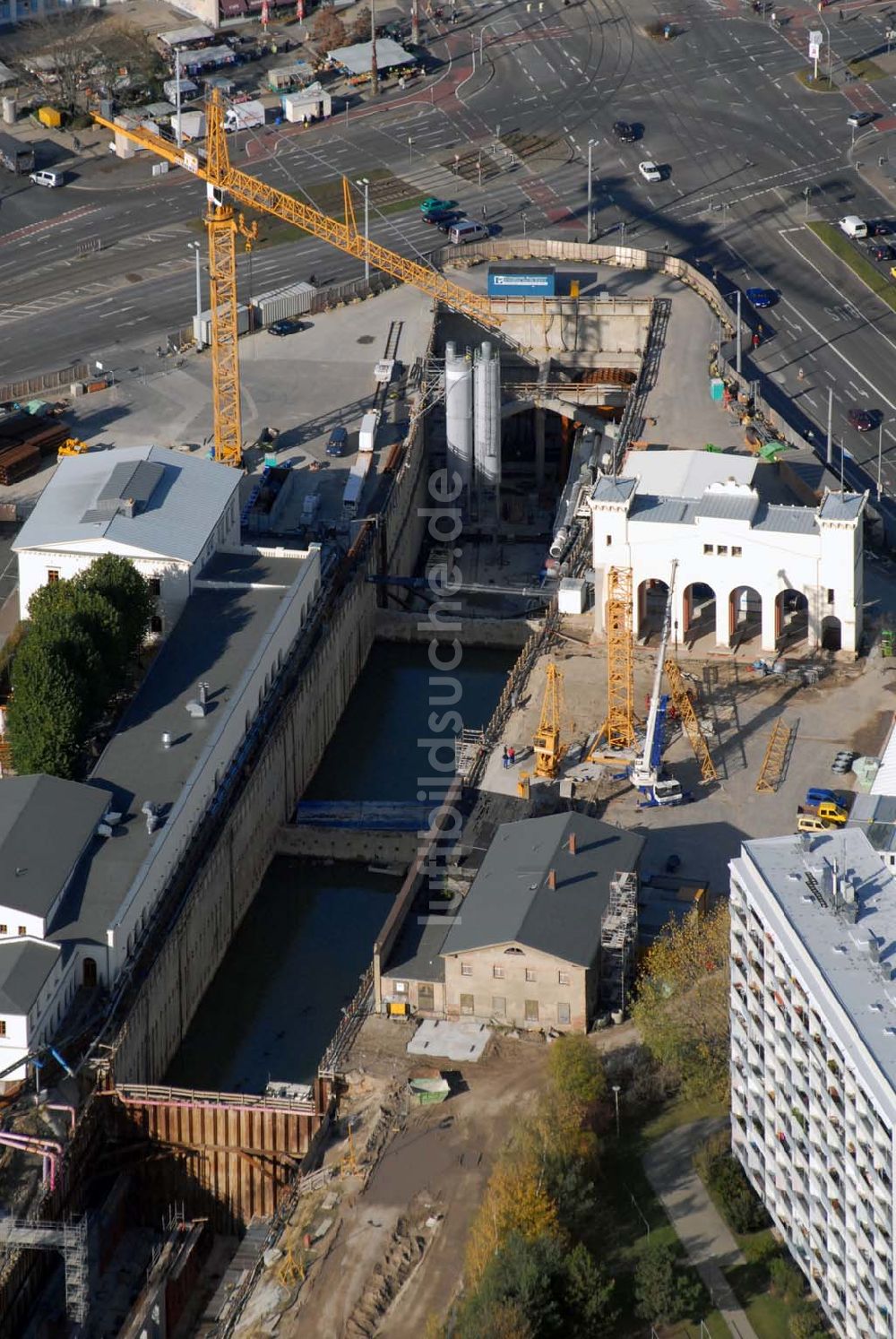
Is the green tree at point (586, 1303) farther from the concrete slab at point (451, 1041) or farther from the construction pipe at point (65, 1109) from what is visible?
the construction pipe at point (65, 1109)

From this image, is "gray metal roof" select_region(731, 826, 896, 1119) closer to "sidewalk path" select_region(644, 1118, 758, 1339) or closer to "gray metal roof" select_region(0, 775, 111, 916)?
"sidewalk path" select_region(644, 1118, 758, 1339)

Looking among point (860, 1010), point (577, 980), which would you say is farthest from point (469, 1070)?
point (860, 1010)

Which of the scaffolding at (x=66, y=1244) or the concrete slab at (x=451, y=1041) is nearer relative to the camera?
the scaffolding at (x=66, y=1244)

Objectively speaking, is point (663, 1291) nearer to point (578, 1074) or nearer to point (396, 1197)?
point (578, 1074)

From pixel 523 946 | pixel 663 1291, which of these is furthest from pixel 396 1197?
pixel 663 1291

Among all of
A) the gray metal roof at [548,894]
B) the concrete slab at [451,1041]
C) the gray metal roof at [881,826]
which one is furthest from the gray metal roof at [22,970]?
the gray metal roof at [881,826]

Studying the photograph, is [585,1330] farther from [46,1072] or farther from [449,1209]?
[46,1072]

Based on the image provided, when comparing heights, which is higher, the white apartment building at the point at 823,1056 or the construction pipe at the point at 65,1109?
the white apartment building at the point at 823,1056
